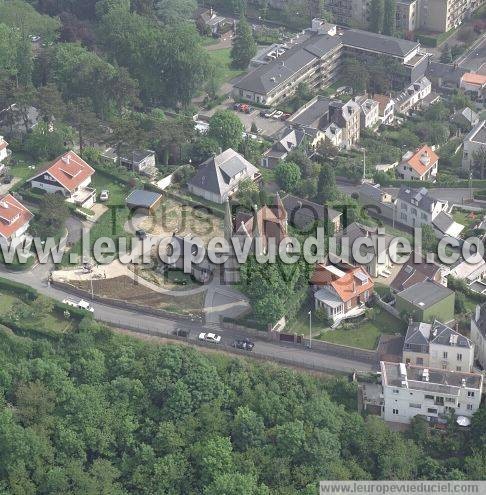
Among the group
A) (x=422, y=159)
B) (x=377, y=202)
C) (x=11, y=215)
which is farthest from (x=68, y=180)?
(x=422, y=159)

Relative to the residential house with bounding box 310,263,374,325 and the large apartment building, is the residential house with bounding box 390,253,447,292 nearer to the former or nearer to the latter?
the residential house with bounding box 310,263,374,325

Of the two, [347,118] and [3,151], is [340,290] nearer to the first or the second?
[347,118]

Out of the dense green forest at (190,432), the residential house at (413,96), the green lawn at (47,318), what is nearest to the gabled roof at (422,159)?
the residential house at (413,96)

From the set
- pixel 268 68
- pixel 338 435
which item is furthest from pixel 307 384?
pixel 268 68

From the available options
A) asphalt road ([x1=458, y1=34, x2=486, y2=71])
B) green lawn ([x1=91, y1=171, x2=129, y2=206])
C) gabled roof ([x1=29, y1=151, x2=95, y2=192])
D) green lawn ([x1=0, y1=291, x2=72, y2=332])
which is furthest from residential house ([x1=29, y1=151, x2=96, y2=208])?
asphalt road ([x1=458, y1=34, x2=486, y2=71])

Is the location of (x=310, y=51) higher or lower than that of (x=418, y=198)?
higher

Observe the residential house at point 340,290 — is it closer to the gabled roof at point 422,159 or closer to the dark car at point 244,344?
the dark car at point 244,344

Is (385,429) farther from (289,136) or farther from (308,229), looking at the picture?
(289,136)
